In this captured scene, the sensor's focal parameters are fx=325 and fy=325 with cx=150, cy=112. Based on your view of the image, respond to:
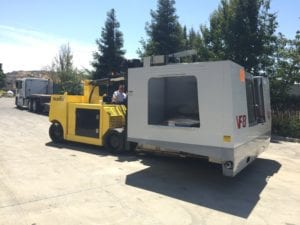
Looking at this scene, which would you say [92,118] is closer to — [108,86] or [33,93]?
[108,86]

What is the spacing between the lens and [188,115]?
25.3 ft

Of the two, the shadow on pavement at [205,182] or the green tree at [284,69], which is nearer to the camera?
the shadow on pavement at [205,182]

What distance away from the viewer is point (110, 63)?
96.4 feet

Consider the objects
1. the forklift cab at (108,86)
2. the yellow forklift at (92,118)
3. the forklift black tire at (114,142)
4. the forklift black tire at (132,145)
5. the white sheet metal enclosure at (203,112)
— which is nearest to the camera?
the white sheet metal enclosure at (203,112)

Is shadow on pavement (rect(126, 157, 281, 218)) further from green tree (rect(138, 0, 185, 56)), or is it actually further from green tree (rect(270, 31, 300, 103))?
green tree (rect(138, 0, 185, 56))

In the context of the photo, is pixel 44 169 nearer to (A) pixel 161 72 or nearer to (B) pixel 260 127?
(A) pixel 161 72

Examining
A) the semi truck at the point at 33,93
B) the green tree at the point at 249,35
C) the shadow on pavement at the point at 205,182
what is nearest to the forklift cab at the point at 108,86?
the shadow on pavement at the point at 205,182

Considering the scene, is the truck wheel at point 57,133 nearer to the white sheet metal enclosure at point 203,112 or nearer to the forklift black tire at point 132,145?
the forklift black tire at point 132,145

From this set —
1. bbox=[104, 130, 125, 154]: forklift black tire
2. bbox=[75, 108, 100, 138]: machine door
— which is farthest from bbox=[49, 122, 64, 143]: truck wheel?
bbox=[104, 130, 125, 154]: forklift black tire

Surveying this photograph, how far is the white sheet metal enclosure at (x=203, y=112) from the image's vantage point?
5672mm

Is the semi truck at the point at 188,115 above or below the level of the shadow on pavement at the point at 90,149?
above

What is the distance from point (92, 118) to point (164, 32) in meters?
17.8

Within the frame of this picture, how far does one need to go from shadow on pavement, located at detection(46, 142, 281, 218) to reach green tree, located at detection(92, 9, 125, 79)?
21054 mm

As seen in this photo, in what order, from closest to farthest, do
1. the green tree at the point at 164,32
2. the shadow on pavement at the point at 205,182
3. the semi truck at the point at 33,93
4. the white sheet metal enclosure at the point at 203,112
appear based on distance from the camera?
the shadow on pavement at the point at 205,182 → the white sheet metal enclosure at the point at 203,112 → the semi truck at the point at 33,93 → the green tree at the point at 164,32
